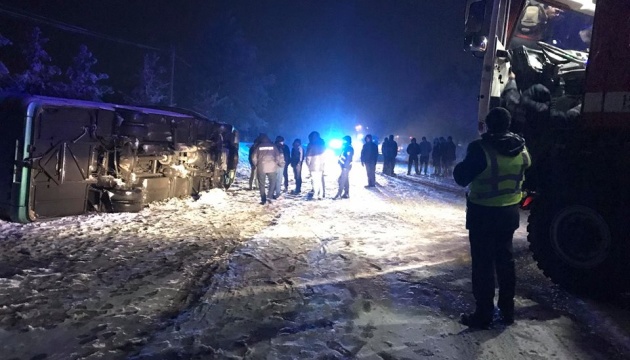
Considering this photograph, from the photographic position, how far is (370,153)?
592 inches

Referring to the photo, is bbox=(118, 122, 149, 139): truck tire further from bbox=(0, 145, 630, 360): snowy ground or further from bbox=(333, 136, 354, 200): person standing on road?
bbox=(333, 136, 354, 200): person standing on road

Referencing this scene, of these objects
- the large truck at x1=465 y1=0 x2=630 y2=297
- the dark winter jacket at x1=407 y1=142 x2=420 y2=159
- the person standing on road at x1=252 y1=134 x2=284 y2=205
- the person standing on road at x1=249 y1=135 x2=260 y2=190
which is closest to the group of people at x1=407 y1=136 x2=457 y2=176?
the dark winter jacket at x1=407 y1=142 x2=420 y2=159

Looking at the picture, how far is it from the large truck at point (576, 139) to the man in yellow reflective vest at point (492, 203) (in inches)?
48.7

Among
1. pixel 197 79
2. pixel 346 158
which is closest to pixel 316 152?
pixel 346 158

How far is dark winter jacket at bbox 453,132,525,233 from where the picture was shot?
12.0 ft

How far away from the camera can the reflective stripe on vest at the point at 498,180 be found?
3.66m

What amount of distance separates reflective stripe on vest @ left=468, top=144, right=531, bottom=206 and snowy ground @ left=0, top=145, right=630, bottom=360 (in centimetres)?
109

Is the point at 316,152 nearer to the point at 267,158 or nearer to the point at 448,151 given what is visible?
the point at 267,158

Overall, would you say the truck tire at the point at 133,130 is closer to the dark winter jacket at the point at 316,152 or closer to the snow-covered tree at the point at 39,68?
the dark winter jacket at the point at 316,152

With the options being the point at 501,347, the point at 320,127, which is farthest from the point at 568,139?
the point at 320,127

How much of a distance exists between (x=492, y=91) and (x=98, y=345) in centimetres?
506

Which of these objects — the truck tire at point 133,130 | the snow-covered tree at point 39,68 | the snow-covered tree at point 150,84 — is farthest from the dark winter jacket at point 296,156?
the snow-covered tree at point 150,84

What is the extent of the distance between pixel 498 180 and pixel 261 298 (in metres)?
2.39

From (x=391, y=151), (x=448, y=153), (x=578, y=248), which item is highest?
(x=448, y=153)
